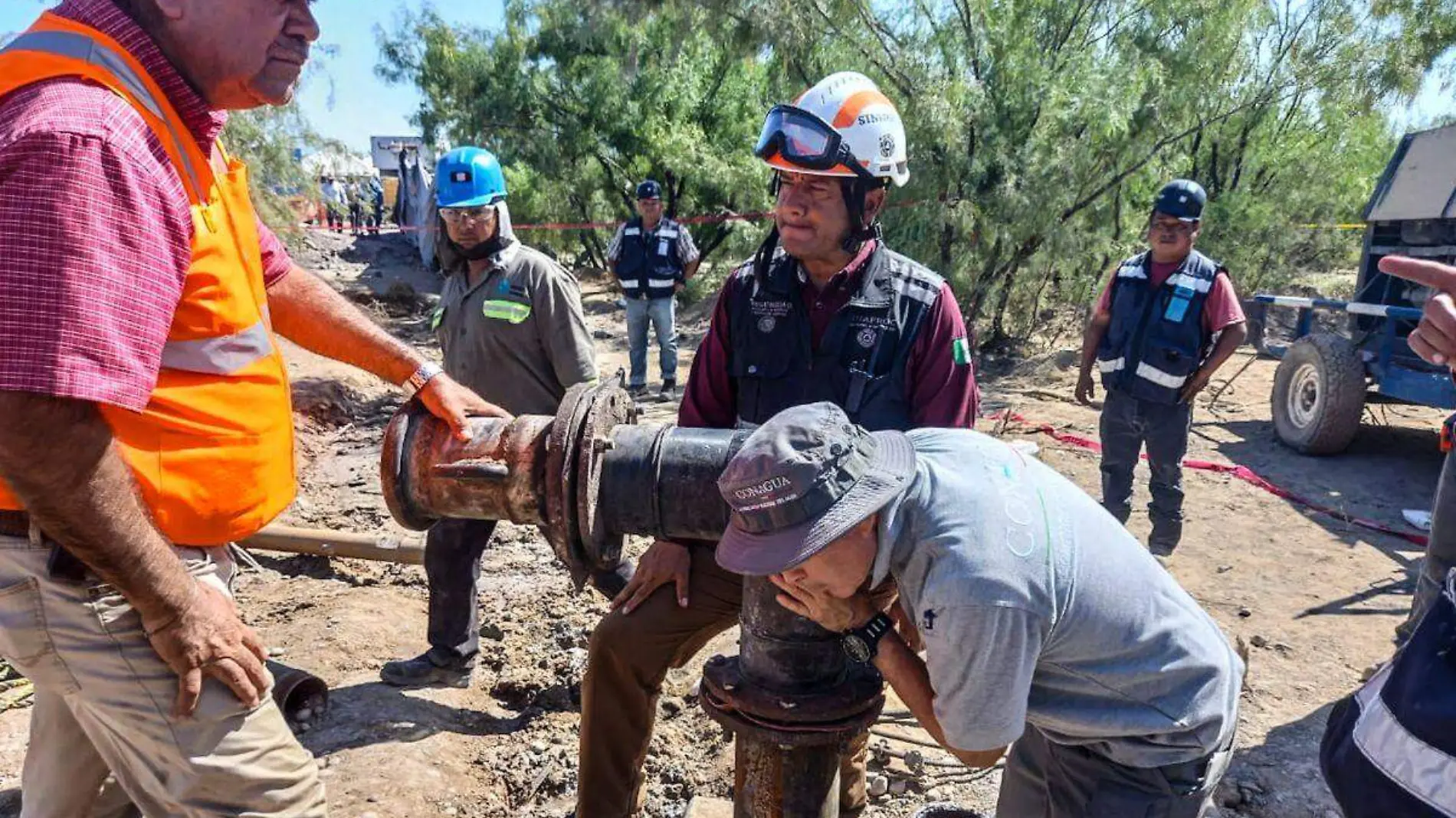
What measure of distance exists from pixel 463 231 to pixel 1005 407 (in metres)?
6.37

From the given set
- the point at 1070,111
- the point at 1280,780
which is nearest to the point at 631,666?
the point at 1280,780

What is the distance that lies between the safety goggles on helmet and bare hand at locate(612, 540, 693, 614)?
45.5 inches

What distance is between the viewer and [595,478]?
1.74 meters

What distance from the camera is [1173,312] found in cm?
500

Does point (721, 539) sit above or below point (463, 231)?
below

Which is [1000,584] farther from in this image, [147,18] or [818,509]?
[147,18]

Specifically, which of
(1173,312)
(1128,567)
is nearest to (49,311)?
(1128,567)

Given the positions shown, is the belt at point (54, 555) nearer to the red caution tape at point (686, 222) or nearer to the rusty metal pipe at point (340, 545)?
the rusty metal pipe at point (340, 545)

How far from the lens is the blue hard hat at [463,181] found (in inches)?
155

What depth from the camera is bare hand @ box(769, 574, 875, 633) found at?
1.72 meters

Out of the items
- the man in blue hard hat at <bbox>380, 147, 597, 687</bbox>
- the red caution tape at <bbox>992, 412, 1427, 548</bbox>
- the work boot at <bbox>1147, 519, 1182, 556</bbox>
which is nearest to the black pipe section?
the man in blue hard hat at <bbox>380, 147, 597, 687</bbox>

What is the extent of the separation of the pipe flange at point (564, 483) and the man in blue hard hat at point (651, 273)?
7949 millimetres

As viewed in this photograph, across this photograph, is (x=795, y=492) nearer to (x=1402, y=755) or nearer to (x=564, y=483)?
(x=564, y=483)

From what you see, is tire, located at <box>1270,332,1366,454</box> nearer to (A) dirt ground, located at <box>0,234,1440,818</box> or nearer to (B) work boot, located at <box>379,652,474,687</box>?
(A) dirt ground, located at <box>0,234,1440,818</box>
